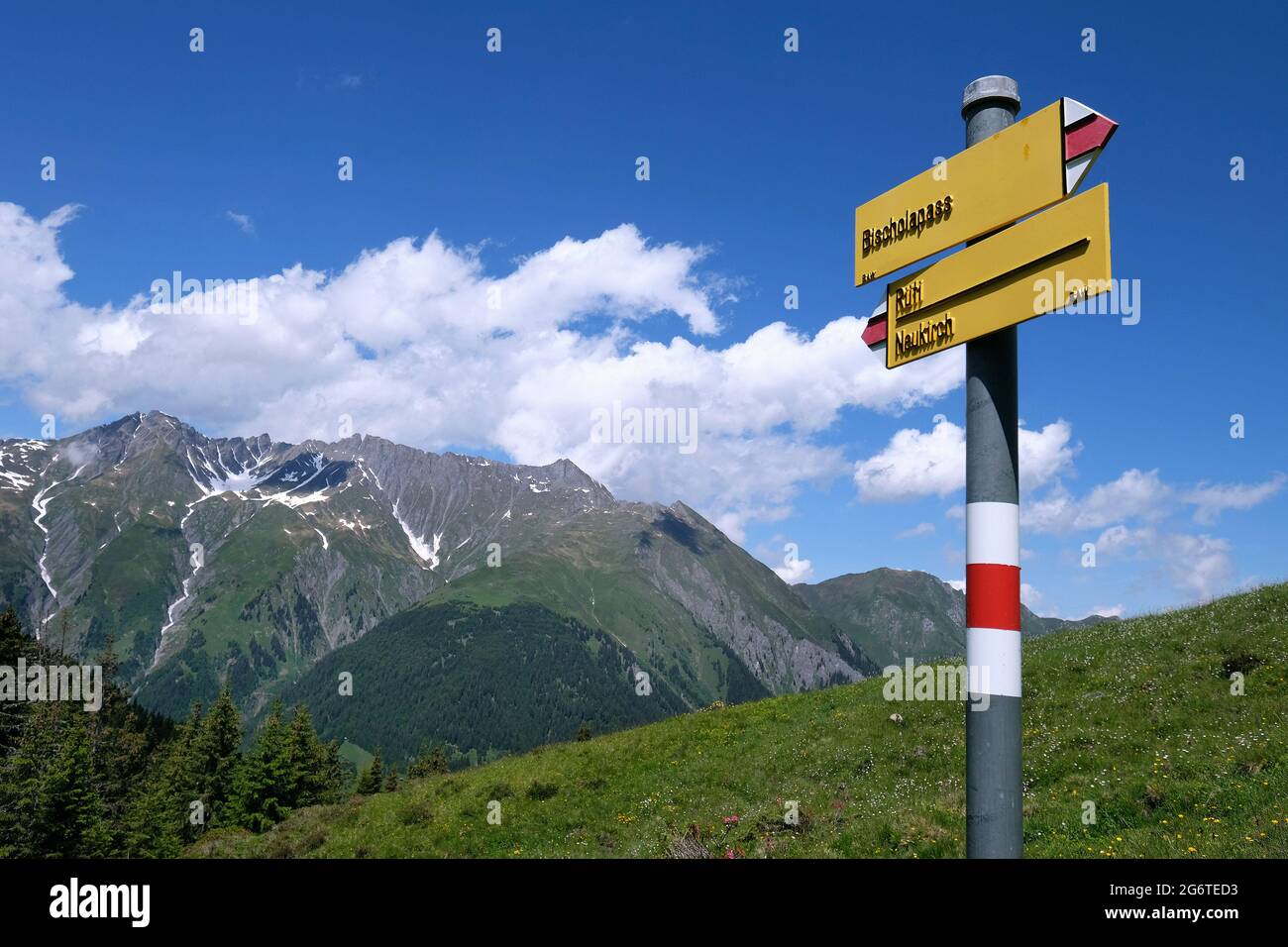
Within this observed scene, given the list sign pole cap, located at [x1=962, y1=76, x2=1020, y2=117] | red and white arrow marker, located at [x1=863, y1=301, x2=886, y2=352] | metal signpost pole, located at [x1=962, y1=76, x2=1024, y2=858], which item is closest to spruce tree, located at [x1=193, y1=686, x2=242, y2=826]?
red and white arrow marker, located at [x1=863, y1=301, x2=886, y2=352]

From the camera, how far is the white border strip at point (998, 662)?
5203 mm

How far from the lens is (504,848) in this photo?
2294cm

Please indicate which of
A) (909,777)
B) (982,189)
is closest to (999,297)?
(982,189)

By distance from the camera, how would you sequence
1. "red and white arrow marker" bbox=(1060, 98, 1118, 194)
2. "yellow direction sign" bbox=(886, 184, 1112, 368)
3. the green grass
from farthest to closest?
the green grass → "red and white arrow marker" bbox=(1060, 98, 1118, 194) → "yellow direction sign" bbox=(886, 184, 1112, 368)

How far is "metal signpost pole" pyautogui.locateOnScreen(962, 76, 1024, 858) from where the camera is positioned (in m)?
5.11

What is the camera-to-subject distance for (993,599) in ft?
17.2

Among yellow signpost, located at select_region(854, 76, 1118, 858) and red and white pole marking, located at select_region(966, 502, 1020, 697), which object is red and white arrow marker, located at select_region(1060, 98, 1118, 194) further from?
red and white pole marking, located at select_region(966, 502, 1020, 697)

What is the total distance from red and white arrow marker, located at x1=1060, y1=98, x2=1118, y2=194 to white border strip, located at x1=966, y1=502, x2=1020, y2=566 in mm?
2145

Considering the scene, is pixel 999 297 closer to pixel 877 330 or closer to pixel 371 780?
pixel 877 330

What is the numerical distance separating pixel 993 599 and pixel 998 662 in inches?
16.1
